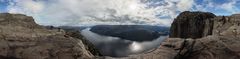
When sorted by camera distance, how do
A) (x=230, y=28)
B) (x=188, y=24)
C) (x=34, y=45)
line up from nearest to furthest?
1. (x=34, y=45)
2. (x=230, y=28)
3. (x=188, y=24)

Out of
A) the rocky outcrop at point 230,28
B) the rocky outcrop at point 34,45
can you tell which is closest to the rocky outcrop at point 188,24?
the rocky outcrop at point 230,28

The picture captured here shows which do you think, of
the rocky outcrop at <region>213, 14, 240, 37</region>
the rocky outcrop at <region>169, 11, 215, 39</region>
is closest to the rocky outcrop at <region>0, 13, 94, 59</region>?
the rocky outcrop at <region>213, 14, 240, 37</region>

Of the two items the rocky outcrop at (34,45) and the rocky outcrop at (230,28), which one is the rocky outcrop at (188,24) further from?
the rocky outcrop at (34,45)

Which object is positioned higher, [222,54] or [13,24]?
[13,24]

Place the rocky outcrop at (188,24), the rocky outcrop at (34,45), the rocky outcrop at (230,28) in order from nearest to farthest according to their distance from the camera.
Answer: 1. the rocky outcrop at (34,45)
2. the rocky outcrop at (230,28)
3. the rocky outcrop at (188,24)

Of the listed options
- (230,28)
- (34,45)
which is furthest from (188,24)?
(34,45)

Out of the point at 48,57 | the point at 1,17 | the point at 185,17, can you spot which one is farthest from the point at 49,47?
the point at 185,17

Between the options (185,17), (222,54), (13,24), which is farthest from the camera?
(185,17)

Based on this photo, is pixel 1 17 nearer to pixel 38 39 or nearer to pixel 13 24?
pixel 13 24

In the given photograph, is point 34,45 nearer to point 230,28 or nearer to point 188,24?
point 230,28
